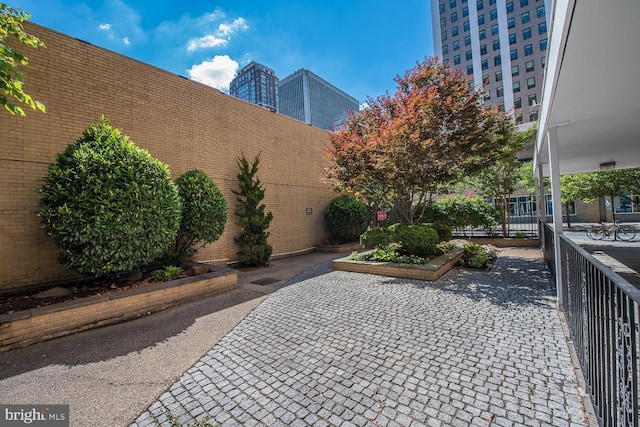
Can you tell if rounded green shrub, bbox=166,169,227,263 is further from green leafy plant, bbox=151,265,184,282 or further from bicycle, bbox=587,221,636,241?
bicycle, bbox=587,221,636,241

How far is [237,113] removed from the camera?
891 cm

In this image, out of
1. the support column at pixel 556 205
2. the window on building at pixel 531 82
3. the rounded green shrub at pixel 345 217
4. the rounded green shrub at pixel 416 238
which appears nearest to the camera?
the support column at pixel 556 205

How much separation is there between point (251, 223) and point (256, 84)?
683 inches

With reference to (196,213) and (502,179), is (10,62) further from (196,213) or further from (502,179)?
(502,179)

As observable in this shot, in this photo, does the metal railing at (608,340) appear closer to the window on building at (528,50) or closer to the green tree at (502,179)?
the green tree at (502,179)

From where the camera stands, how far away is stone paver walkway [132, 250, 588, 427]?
83.0 inches

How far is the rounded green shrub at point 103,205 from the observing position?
4105mm

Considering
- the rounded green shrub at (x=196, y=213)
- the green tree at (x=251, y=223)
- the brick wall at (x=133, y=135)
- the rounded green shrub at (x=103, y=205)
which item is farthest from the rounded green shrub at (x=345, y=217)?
the rounded green shrub at (x=103, y=205)

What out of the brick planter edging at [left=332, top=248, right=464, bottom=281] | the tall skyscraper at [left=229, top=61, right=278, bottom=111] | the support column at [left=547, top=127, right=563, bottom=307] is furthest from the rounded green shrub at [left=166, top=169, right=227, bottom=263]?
the tall skyscraper at [left=229, top=61, right=278, bottom=111]

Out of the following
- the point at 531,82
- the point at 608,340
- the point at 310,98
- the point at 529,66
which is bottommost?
the point at 608,340

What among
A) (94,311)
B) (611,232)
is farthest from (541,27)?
(94,311)

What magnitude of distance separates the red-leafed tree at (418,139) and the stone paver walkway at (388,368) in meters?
3.79

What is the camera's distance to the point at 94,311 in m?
4.00

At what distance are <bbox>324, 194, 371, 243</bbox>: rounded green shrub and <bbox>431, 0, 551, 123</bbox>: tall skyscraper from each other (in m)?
36.8
